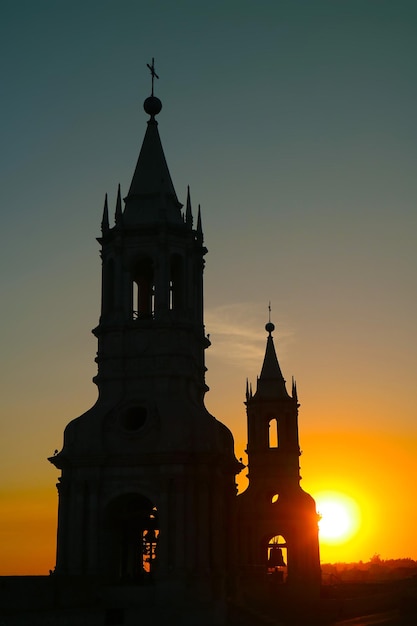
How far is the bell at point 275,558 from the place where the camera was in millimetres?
68125

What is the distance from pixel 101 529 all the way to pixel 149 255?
1349 cm

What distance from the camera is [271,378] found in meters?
72.6

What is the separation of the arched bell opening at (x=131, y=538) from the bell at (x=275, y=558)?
20640mm

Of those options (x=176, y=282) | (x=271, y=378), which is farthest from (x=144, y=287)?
(x=271, y=378)

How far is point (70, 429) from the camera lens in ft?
153

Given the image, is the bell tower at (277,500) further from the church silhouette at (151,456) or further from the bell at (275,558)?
the church silhouette at (151,456)

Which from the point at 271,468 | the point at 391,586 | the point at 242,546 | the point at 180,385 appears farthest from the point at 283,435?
the point at 391,586

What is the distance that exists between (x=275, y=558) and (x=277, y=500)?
3.91 metres

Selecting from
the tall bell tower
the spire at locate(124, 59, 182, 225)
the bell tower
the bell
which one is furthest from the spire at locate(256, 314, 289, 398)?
the spire at locate(124, 59, 182, 225)

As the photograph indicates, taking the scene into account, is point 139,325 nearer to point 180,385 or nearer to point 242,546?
point 180,385

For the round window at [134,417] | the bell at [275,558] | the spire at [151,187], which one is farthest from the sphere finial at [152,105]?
the bell at [275,558]

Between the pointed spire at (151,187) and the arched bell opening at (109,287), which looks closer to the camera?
the arched bell opening at (109,287)

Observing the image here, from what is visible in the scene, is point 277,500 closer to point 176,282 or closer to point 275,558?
point 275,558

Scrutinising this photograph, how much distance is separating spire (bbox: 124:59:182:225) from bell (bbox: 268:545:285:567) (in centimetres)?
2814
